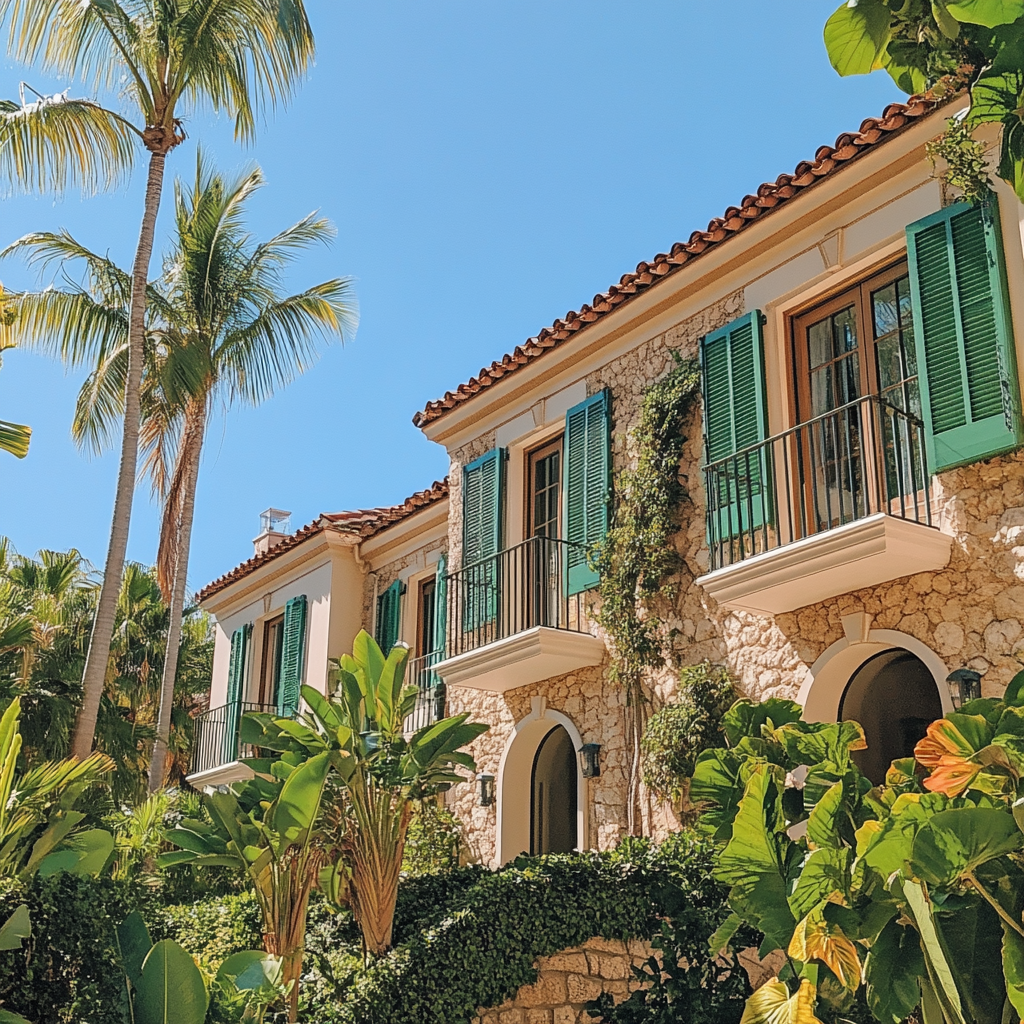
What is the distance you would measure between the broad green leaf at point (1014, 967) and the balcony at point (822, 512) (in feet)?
14.7

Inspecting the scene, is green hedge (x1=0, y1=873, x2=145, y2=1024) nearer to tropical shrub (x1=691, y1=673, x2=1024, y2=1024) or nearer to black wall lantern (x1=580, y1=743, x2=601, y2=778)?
tropical shrub (x1=691, y1=673, x2=1024, y2=1024)

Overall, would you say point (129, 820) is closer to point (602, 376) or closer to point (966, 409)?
point (602, 376)

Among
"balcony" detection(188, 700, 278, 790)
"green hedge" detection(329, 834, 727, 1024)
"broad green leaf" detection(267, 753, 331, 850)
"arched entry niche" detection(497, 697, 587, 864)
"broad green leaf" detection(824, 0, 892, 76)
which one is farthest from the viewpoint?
"balcony" detection(188, 700, 278, 790)

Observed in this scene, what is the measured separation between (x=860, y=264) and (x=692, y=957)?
560cm

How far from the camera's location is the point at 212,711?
1973 cm

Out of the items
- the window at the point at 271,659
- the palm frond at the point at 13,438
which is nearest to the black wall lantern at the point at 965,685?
the palm frond at the point at 13,438

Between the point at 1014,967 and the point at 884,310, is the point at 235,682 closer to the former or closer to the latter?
the point at 884,310

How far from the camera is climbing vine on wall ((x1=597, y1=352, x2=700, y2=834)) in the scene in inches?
428

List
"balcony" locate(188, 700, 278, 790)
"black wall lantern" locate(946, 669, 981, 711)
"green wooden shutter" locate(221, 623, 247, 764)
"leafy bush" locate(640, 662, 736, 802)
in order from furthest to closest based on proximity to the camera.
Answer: "green wooden shutter" locate(221, 623, 247, 764) → "balcony" locate(188, 700, 278, 790) → "leafy bush" locate(640, 662, 736, 802) → "black wall lantern" locate(946, 669, 981, 711)

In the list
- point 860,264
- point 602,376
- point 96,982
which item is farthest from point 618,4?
point 96,982

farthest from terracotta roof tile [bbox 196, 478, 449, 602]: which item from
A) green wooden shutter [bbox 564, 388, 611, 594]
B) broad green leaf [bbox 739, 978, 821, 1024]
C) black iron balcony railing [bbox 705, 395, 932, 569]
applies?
broad green leaf [bbox 739, 978, 821, 1024]

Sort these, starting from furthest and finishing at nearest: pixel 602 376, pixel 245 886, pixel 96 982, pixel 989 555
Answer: pixel 245 886 < pixel 602 376 < pixel 989 555 < pixel 96 982

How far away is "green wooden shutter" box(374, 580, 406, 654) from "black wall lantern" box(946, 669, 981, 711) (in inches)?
384

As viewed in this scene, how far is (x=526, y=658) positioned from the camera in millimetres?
11477
